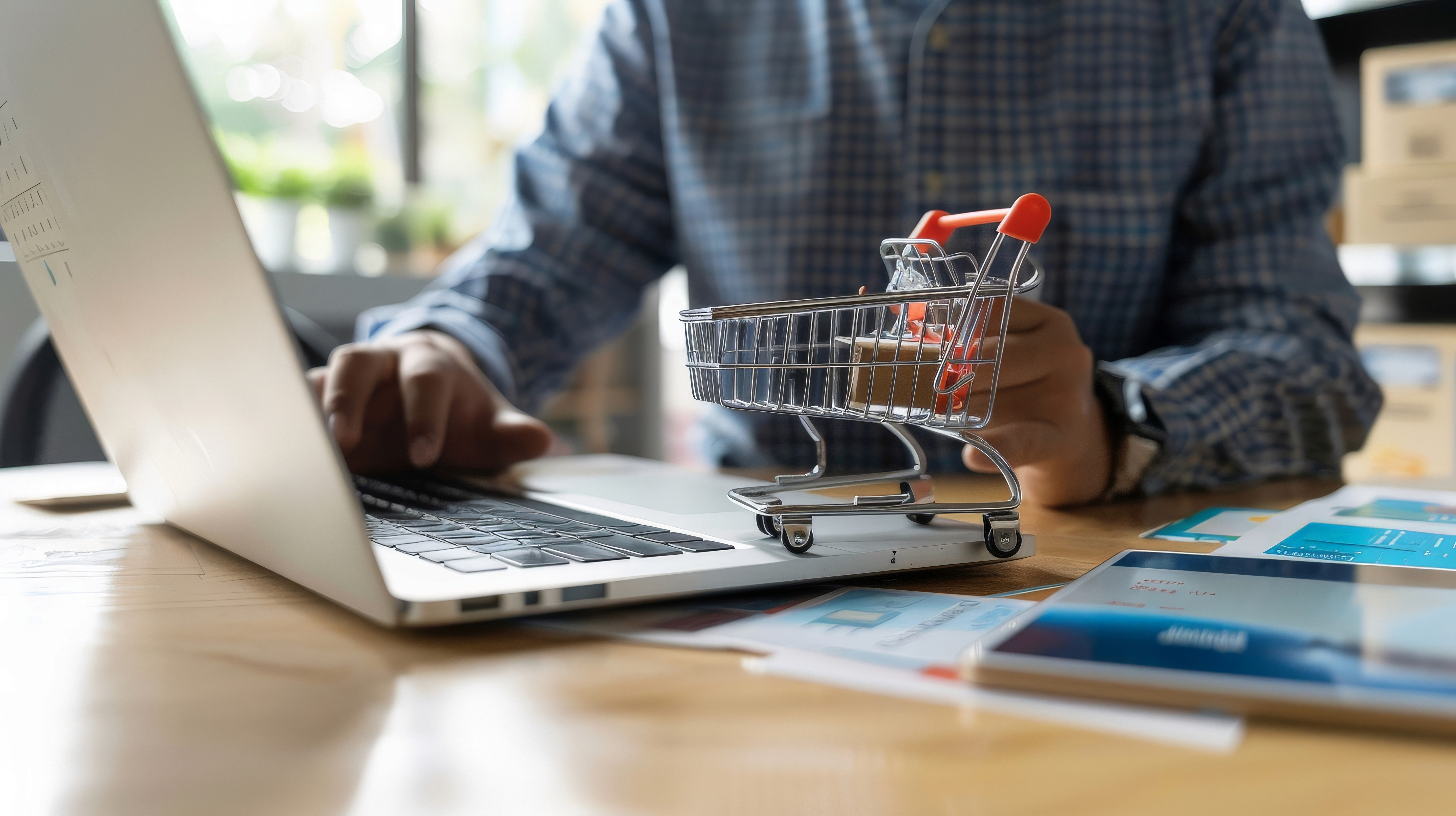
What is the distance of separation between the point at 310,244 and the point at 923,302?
291cm

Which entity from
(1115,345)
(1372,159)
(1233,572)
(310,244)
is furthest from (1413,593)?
(310,244)

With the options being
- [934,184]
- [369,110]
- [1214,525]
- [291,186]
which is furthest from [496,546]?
[369,110]

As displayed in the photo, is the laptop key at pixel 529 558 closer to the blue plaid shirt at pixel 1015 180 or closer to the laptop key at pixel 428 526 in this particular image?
the laptop key at pixel 428 526

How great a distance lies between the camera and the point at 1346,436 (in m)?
1.02

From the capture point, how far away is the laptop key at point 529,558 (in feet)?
1.40

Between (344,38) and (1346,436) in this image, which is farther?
(344,38)

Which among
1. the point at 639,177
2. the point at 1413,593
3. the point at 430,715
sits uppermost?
the point at 639,177

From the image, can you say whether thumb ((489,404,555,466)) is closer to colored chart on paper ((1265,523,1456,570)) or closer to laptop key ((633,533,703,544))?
laptop key ((633,533,703,544))

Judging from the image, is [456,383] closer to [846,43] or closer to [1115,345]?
[846,43]

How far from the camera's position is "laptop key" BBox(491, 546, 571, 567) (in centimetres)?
43

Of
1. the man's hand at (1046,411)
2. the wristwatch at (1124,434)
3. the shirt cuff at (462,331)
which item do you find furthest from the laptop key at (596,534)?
the shirt cuff at (462,331)

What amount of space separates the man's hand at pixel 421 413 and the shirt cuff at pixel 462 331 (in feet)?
0.57

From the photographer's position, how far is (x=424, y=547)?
47cm

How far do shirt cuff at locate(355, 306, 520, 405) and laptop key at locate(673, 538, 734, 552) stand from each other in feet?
2.26
